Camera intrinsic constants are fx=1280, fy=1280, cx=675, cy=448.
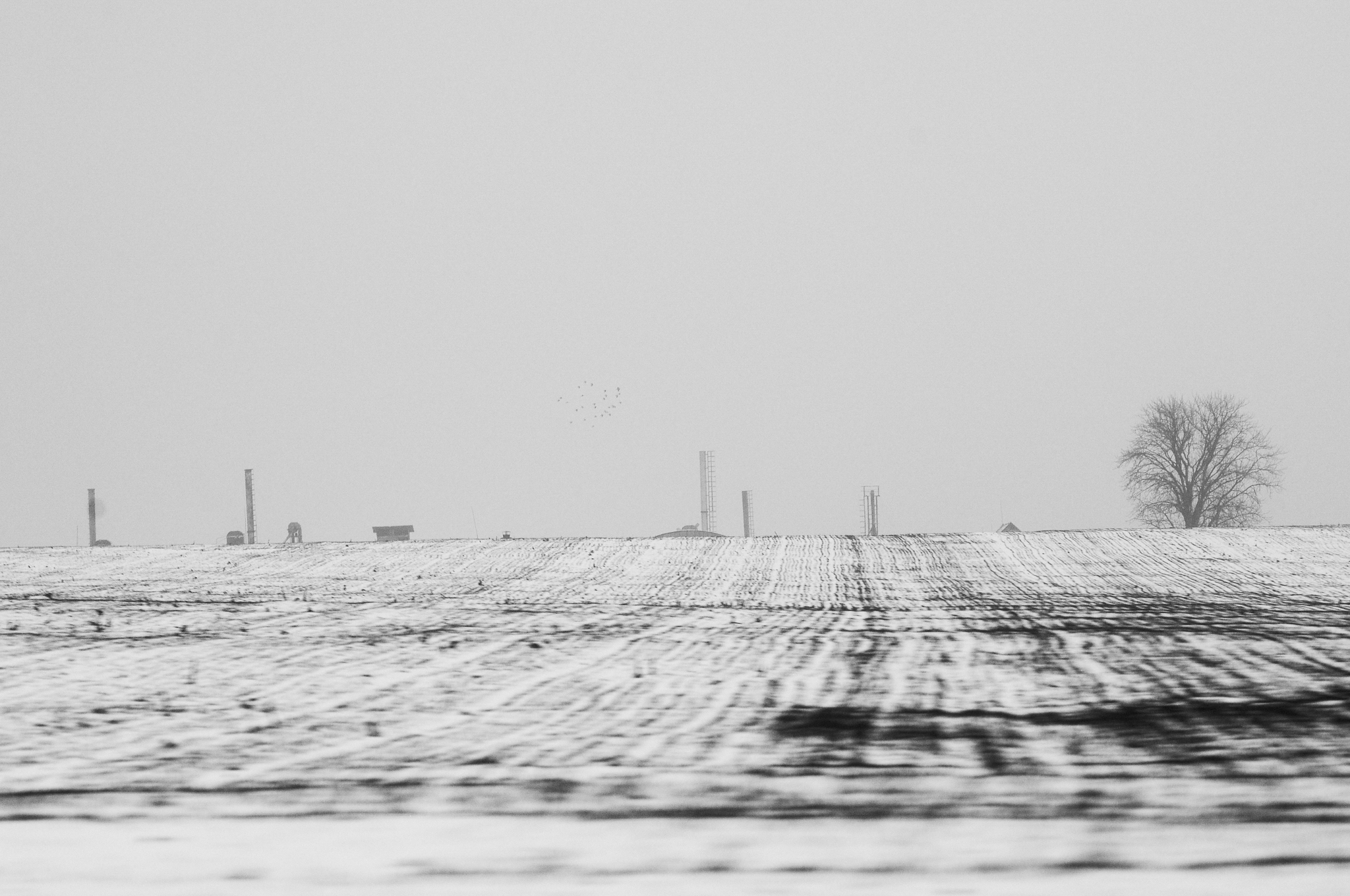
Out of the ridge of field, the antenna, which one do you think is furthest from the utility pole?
the ridge of field

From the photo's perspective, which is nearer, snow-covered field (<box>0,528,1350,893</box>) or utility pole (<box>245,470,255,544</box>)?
snow-covered field (<box>0,528,1350,893</box>)

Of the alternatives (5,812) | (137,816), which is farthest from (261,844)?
(5,812)

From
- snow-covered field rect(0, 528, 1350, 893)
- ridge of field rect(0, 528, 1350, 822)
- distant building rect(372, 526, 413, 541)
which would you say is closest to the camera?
snow-covered field rect(0, 528, 1350, 893)

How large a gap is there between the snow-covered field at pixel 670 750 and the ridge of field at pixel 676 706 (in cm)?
2

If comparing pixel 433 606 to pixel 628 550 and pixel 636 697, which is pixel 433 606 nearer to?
pixel 636 697

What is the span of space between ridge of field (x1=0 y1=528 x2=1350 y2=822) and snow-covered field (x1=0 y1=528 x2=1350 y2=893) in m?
0.02

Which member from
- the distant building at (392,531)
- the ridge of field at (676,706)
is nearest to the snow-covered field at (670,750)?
the ridge of field at (676,706)

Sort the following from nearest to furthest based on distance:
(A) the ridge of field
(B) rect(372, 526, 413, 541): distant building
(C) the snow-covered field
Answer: (C) the snow-covered field < (A) the ridge of field < (B) rect(372, 526, 413, 541): distant building

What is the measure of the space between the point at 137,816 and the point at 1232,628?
24.7ft

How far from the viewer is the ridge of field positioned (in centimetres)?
361

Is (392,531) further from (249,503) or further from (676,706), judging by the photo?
(676,706)

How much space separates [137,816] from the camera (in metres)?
3.42

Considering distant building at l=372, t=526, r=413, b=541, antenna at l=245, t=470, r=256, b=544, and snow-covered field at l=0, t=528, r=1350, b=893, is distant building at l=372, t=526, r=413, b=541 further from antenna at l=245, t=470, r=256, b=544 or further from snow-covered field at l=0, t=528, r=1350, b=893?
snow-covered field at l=0, t=528, r=1350, b=893

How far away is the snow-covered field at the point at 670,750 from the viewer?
2898 millimetres
